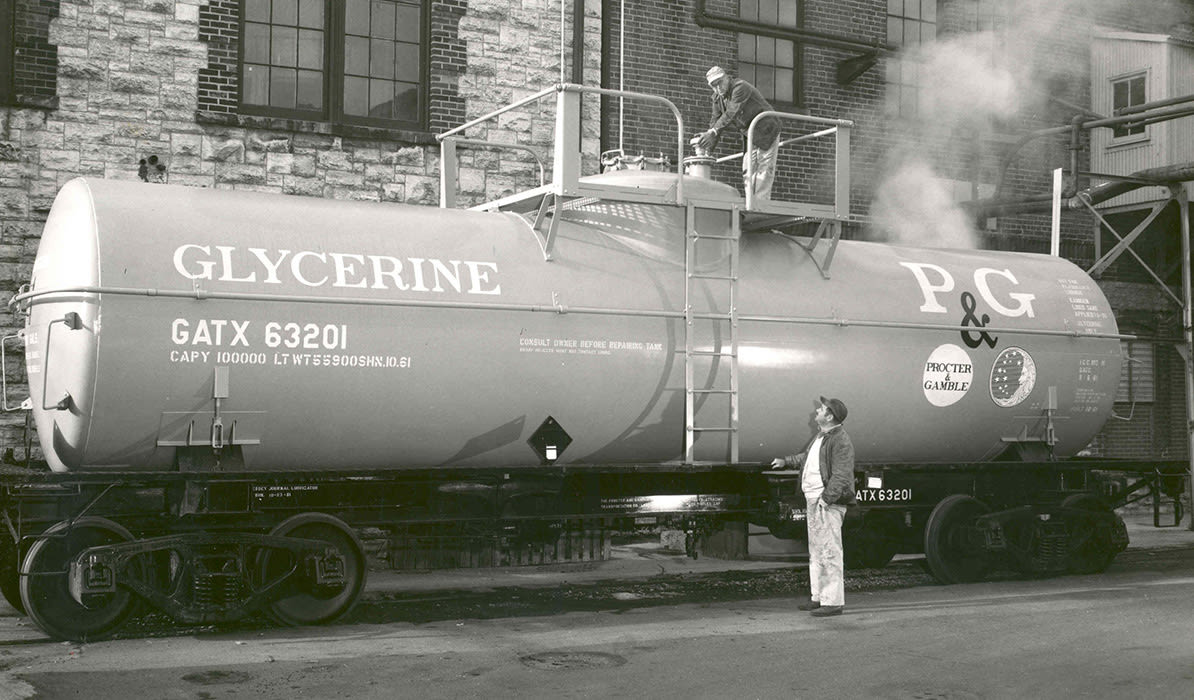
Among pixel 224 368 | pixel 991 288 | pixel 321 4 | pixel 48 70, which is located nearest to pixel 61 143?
pixel 48 70

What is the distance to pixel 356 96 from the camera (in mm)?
15000

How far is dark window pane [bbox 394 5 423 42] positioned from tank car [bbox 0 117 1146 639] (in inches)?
195

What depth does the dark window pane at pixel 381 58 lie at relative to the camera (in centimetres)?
1512

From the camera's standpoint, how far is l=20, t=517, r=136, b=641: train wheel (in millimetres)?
8969

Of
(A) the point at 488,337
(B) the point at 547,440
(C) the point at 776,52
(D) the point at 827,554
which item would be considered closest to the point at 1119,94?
(C) the point at 776,52

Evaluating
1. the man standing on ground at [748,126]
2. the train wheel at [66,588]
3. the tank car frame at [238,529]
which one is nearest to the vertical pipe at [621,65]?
the man standing on ground at [748,126]

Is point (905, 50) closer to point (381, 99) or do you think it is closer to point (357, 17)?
point (381, 99)

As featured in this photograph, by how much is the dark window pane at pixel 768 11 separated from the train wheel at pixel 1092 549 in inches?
299

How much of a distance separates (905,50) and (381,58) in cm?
753

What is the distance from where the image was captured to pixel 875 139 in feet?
58.7

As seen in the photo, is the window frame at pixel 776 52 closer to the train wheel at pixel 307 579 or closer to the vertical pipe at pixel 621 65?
the vertical pipe at pixel 621 65

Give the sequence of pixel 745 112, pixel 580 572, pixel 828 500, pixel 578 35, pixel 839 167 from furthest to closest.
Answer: pixel 578 35, pixel 580 572, pixel 745 112, pixel 839 167, pixel 828 500

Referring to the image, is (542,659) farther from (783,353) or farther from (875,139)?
(875,139)

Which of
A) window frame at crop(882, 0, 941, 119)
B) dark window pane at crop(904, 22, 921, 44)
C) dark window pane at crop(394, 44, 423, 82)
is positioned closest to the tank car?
dark window pane at crop(394, 44, 423, 82)
